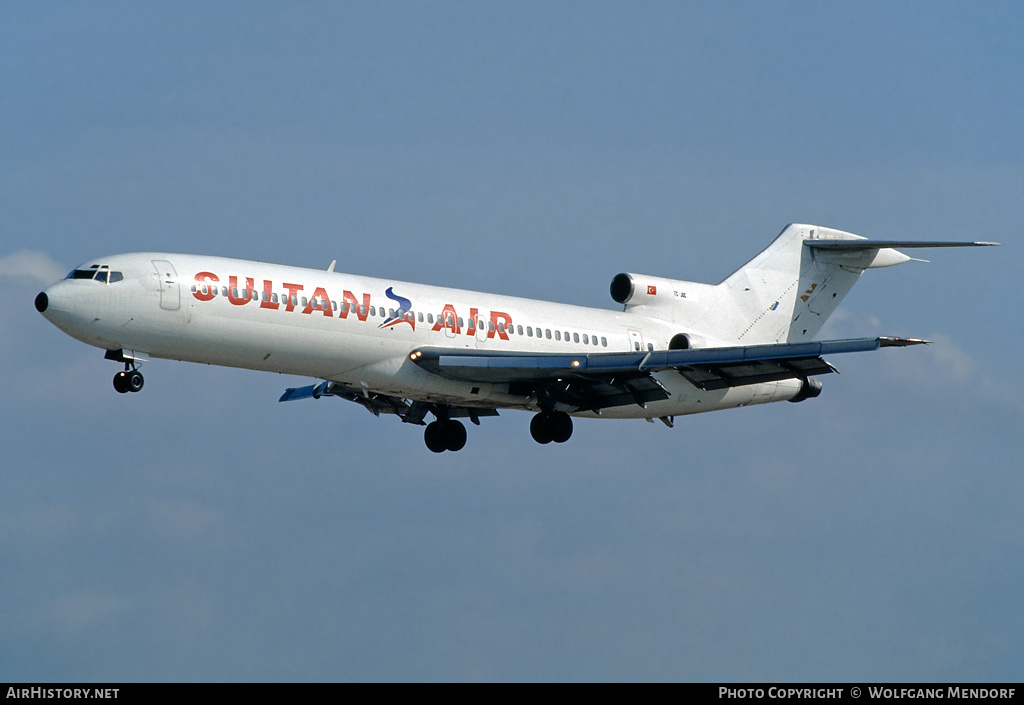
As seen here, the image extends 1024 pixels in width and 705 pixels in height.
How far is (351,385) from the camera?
1355 inches

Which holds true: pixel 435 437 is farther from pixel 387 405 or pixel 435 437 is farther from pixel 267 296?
pixel 267 296

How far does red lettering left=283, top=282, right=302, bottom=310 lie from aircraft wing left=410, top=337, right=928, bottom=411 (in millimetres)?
3234

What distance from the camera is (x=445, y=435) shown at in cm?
3912

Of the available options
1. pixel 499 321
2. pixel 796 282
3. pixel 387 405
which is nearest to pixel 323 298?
pixel 499 321

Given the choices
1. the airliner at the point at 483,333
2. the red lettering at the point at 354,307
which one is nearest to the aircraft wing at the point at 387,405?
the airliner at the point at 483,333

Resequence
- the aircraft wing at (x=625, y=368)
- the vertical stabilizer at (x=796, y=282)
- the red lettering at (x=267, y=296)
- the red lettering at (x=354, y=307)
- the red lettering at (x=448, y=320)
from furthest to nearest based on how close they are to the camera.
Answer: the vertical stabilizer at (x=796, y=282)
the red lettering at (x=448, y=320)
the aircraft wing at (x=625, y=368)
the red lettering at (x=354, y=307)
the red lettering at (x=267, y=296)

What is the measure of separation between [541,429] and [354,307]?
6.30 m

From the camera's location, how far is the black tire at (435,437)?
3916 centimetres

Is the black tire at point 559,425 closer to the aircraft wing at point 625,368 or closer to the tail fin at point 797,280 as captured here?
the aircraft wing at point 625,368

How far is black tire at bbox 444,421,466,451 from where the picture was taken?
39156 millimetres

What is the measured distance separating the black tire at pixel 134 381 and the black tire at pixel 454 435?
→ 998 centimetres

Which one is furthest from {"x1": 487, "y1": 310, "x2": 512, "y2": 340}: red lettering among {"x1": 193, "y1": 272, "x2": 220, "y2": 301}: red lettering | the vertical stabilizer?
the vertical stabilizer
